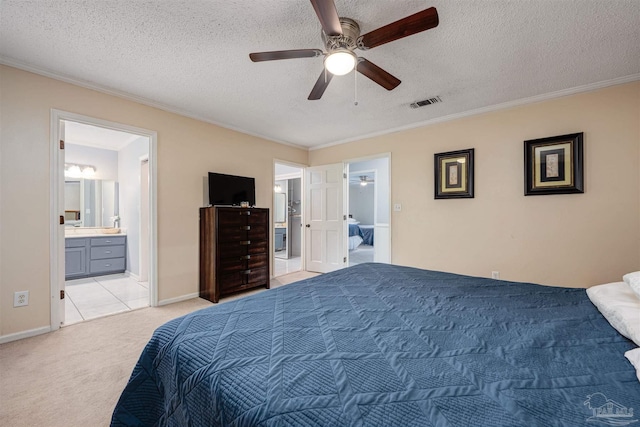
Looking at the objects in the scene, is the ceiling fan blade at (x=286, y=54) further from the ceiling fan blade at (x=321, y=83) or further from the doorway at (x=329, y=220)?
the doorway at (x=329, y=220)

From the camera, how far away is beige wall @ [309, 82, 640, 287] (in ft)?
8.45

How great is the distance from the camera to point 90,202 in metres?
5.05

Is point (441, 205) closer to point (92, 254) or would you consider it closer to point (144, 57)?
point (144, 57)

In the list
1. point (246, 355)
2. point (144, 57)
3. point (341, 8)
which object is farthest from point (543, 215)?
point (144, 57)

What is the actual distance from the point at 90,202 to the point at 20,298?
3.30m

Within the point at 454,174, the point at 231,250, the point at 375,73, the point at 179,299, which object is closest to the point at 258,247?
the point at 231,250

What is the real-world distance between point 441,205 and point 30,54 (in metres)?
4.47

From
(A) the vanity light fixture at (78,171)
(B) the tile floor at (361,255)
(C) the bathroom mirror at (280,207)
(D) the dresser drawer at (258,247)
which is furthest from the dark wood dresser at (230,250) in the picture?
(C) the bathroom mirror at (280,207)

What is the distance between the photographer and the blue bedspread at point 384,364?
655 millimetres

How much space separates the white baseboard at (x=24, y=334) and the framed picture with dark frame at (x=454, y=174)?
14.8ft

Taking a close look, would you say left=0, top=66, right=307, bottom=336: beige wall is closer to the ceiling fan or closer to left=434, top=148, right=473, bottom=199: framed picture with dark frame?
the ceiling fan

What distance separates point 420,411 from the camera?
642mm

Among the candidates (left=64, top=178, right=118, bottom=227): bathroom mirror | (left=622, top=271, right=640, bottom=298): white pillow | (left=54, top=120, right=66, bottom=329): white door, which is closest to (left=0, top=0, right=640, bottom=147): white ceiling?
(left=54, top=120, right=66, bottom=329): white door

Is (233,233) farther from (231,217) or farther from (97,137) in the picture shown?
(97,137)
